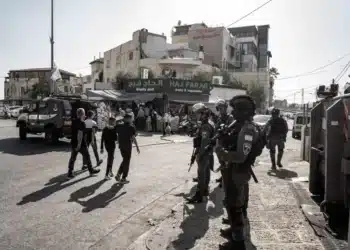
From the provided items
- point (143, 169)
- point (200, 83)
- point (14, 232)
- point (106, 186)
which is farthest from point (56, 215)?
point (200, 83)

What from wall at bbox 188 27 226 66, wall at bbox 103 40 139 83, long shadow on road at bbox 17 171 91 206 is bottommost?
long shadow on road at bbox 17 171 91 206

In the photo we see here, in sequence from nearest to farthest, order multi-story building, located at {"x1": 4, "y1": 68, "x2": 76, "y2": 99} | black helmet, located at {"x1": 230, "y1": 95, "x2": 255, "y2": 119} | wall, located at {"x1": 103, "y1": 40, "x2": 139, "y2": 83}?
black helmet, located at {"x1": 230, "y1": 95, "x2": 255, "y2": 119}
wall, located at {"x1": 103, "y1": 40, "x2": 139, "y2": 83}
multi-story building, located at {"x1": 4, "y1": 68, "x2": 76, "y2": 99}

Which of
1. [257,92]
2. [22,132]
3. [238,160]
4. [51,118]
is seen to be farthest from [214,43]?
[238,160]

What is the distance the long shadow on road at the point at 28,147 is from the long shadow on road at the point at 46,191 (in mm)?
4964

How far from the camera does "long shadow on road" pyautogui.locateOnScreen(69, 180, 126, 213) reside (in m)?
6.23

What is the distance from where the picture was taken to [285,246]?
443cm

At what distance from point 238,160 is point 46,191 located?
453 cm

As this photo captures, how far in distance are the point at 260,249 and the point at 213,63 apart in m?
47.6

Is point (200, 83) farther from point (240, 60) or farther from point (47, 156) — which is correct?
point (240, 60)

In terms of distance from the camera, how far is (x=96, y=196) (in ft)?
22.6

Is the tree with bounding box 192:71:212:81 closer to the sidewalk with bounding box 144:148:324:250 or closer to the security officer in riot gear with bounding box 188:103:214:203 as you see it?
the sidewalk with bounding box 144:148:324:250

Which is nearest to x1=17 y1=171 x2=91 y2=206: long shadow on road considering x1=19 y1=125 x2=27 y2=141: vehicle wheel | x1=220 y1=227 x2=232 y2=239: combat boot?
x1=220 y1=227 x2=232 y2=239: combat boot

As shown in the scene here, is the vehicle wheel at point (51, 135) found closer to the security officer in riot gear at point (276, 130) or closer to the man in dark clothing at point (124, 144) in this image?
the man in dark clothing at point (124, 144)

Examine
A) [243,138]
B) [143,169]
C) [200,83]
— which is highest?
[200,83]
